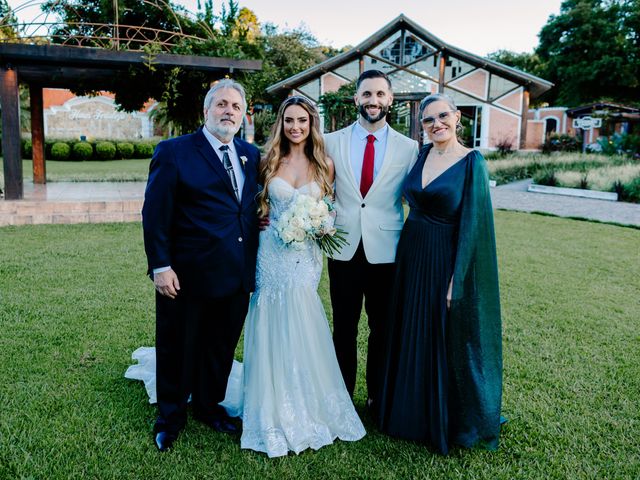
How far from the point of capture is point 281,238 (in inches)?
131

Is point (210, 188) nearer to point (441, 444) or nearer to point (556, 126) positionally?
point (441, 444)

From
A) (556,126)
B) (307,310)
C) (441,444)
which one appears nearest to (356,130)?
(307,310)

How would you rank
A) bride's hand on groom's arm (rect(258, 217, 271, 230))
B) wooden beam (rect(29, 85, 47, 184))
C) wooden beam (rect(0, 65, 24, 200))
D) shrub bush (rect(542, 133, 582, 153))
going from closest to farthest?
1. bride's hand on groom's arm (rect(258, 217, 271, 230))
2. wooden beam (rect(0, 65, 24, 200))
3. wooden beam (rect(29, 85, 47, 184))
4. shrub bush (rect(542, 133, 582, 153))

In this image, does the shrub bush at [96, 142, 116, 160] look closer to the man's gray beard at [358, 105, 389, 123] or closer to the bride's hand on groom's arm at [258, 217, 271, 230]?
the bride's hand on groom's arm at [258, 217, 271, 230]

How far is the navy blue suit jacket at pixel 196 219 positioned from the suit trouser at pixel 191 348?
0.16m

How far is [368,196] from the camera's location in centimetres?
346

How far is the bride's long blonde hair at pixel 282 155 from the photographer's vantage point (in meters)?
3.36

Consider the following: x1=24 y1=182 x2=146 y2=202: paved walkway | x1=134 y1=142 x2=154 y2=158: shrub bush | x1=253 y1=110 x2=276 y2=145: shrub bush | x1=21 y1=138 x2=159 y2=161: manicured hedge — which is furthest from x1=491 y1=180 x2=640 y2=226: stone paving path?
x1=134 y1=142 x2=154 y2=158: shrub bush

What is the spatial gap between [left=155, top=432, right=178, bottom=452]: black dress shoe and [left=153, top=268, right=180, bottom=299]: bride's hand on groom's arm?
2.83ft

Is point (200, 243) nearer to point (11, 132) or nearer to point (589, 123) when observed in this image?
point (11, 132)

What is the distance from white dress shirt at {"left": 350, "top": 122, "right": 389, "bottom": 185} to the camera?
11.5ft

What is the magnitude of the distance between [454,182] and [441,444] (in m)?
1.57

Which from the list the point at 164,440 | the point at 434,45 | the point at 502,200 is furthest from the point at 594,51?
the point at 164,440

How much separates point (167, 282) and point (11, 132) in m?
9.38
